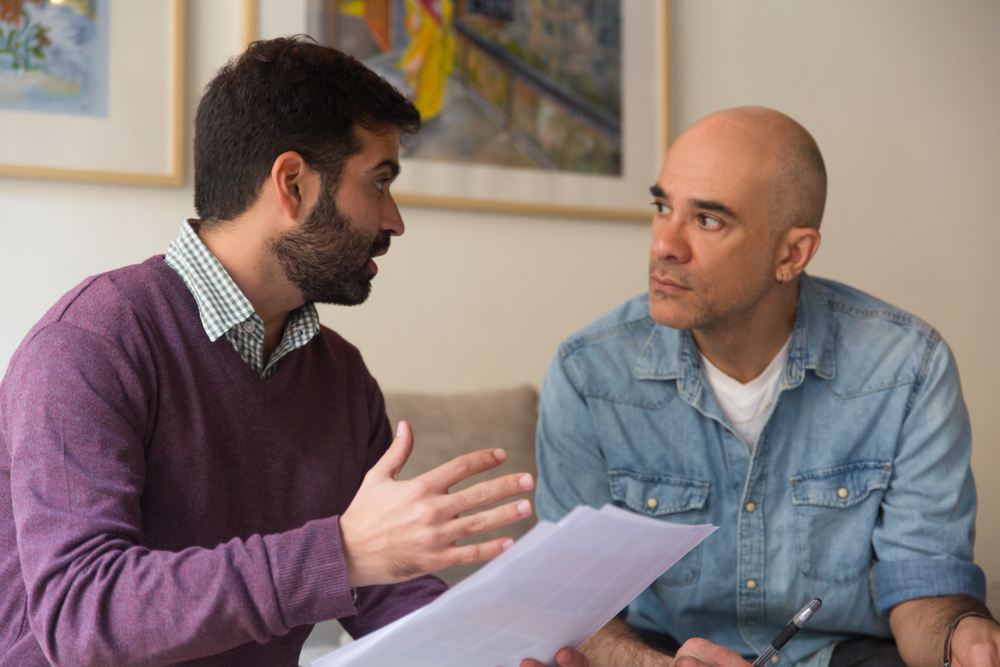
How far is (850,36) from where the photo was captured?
8.39ft

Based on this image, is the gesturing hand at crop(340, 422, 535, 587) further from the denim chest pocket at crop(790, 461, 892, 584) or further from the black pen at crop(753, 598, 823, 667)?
the denim chest pocket at crop(790, 461, 892, 584)

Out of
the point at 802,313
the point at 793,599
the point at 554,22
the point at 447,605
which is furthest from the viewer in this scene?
the point at 554,22

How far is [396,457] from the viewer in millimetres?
813

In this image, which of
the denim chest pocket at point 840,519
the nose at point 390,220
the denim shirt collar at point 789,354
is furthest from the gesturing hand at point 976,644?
the nose at point 390,220

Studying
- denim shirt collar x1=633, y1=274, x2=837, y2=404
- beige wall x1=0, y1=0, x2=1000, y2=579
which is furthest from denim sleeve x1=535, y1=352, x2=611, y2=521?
beige wall x1=0, y1=0, x2=1000, y2=579

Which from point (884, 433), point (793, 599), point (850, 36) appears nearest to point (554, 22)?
point (850, 36)

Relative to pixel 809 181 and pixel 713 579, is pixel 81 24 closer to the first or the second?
pixel 809 181

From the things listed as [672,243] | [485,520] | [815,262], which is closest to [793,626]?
[485,520]

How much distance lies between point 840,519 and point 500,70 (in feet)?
4.34

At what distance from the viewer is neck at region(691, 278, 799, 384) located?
151cm

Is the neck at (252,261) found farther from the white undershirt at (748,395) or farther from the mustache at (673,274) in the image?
the white undershirt at (748,395)

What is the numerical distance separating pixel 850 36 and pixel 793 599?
180cm

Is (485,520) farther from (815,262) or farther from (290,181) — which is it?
(815,262)

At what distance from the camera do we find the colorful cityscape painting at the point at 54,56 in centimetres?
176
